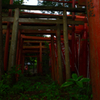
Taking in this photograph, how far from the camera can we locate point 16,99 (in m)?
3.66

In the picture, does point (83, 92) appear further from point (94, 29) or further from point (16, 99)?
point (94, 29)

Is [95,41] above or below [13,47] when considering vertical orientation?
below

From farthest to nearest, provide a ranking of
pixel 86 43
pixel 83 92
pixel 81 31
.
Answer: pixel 81 31, pixel 86 43, pixel 83 92

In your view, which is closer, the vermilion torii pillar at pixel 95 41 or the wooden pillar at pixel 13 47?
the vermilion torii pillar at pixel 95 41

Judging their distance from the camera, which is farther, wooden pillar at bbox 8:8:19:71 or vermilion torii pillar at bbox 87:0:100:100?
wooden pillar at bbox 8:8:19:71

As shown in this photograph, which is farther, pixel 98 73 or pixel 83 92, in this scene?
pixel 83 92

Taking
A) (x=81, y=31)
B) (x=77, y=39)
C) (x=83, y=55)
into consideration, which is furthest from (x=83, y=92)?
(x=77, y=39)

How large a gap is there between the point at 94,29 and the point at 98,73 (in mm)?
604

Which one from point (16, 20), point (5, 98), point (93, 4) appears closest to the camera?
point (93, 4)

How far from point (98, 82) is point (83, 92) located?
257 centimetres

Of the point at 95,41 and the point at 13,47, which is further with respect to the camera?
the point at 13,47

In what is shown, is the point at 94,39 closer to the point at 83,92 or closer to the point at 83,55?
the point at 83,92

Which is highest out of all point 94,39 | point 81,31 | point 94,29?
point 81,31

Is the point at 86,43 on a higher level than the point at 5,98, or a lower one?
higher
